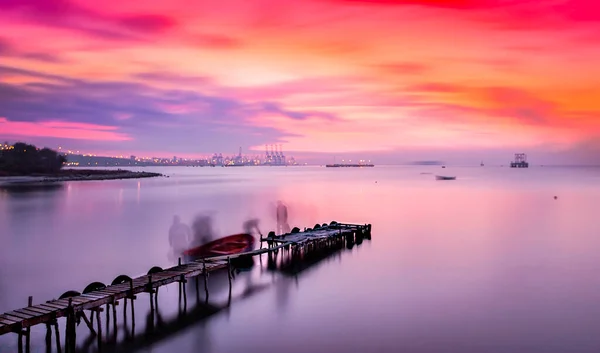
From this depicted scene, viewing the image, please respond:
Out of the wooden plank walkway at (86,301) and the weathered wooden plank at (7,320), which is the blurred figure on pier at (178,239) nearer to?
the wooden plank walkway at (86,301)

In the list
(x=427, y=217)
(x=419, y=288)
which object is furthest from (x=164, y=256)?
(x=427, y=217)

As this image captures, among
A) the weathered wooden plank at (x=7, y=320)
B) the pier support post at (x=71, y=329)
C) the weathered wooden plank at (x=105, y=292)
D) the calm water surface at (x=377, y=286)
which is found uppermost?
the weathered wooden plank at (x=105, y=292)

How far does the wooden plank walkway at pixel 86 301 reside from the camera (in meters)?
13.1

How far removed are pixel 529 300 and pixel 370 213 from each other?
129 feet

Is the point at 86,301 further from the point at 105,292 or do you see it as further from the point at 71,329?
the point at 105,292

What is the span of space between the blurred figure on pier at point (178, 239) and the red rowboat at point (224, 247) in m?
3.48

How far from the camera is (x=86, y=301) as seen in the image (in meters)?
14.7

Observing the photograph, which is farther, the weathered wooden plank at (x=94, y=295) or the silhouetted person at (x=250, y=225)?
the silhouetted person at (x=250, y=225)

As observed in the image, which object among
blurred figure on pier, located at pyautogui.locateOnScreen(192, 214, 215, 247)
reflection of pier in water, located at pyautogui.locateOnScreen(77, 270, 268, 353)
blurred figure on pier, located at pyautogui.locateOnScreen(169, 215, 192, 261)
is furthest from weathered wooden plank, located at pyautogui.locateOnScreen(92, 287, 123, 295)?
blurred figure on pier, located at pyautogui.locateOnScreen(192, 214, 215, 247)

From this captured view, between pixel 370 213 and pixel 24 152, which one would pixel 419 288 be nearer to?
pixel 370 213

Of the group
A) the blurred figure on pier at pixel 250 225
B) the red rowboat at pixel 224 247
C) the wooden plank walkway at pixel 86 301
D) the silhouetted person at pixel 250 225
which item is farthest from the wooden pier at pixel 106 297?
the silhouetted person at pixel 250 225

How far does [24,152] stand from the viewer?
141625 millimetres

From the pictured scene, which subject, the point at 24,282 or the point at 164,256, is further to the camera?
the point at 164,256

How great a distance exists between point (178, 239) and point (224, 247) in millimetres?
12291
